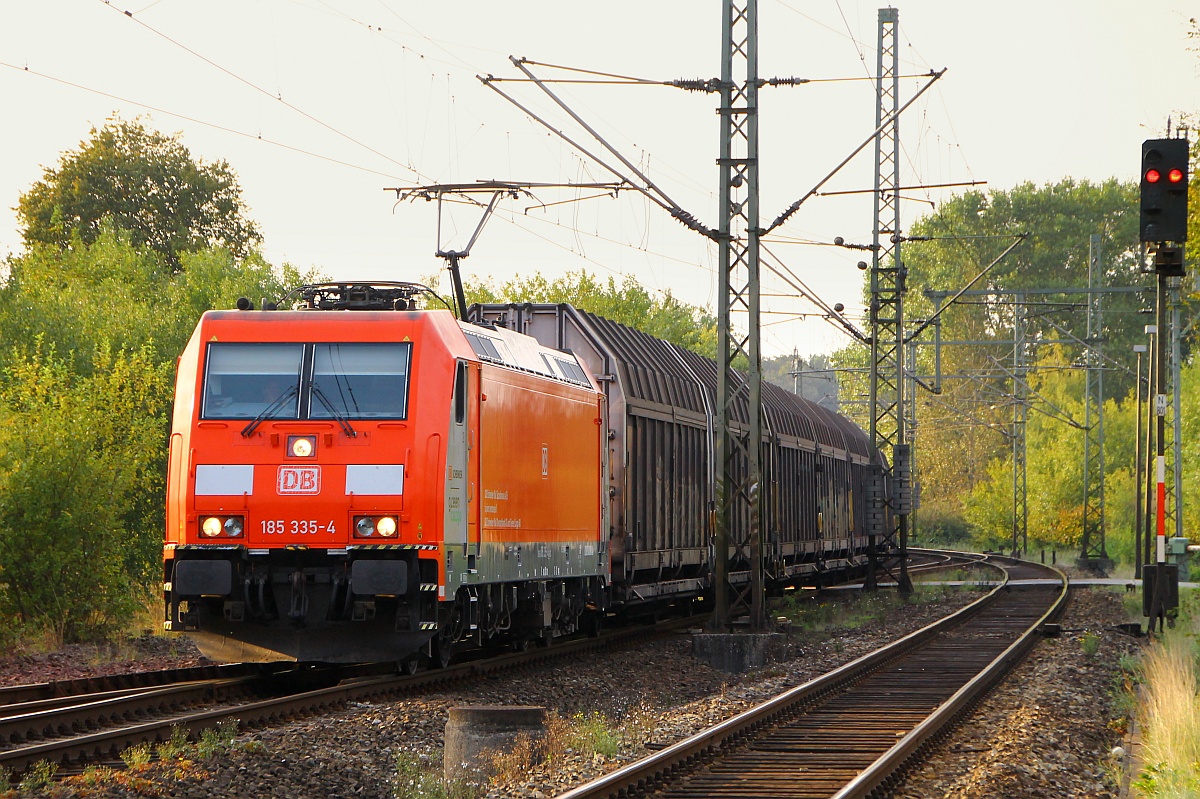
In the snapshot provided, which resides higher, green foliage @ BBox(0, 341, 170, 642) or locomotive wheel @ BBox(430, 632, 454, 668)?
green foliage @ BBox(0, 341, 170, 642)

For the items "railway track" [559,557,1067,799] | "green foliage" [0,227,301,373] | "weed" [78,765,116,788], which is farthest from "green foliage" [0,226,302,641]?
"railway track" [559,557,1067,799]

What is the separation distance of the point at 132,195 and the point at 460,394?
49507 mm

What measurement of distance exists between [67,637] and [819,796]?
13.6 metres

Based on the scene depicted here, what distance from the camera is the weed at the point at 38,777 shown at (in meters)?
9.42

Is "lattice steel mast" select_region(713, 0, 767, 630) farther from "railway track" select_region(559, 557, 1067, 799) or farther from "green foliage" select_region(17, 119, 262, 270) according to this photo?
"green foliage" select_region(17, 119, 262, 270)

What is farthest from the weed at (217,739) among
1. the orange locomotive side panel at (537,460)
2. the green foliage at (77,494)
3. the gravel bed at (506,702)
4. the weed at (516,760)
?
the green foliage at (77,494)

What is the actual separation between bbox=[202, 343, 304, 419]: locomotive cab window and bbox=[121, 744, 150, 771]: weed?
14.3 feet

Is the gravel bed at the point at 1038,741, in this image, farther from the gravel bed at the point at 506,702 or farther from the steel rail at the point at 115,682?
the steel rail at the point at 115,682

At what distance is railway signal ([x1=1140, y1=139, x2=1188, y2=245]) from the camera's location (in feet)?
59.4

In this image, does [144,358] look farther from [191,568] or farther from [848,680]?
[848,680]

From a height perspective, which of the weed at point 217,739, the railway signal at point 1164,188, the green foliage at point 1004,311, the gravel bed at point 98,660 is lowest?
the gravel bed at point 98,660

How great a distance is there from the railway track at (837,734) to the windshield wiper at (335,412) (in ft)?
14.6

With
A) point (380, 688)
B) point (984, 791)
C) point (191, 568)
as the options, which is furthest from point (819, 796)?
point (191, 568)

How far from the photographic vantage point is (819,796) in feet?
32.7
